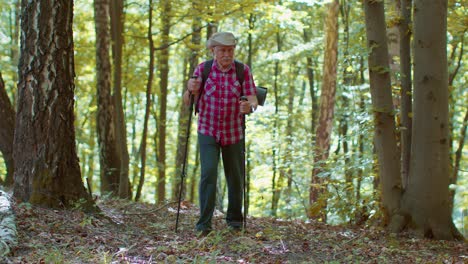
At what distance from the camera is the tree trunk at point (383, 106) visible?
6793 millimetres

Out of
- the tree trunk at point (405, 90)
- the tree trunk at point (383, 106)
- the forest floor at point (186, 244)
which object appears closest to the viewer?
the forest floor at point (186, 244)

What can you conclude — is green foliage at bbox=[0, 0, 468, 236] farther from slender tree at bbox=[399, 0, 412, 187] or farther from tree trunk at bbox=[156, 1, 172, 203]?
tree trunk at bbox=[156, 1, 172, 203]

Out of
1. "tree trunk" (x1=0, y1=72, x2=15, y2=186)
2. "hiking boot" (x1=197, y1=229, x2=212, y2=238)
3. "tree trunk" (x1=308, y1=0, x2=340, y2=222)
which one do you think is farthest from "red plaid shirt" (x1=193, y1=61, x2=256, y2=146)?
"tree trunk" (x1=308, y1=0, x2=340, y2=222)

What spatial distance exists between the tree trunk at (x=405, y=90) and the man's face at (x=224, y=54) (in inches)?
99.1

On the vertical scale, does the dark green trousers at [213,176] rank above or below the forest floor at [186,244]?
above

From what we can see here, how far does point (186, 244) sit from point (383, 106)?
3.19m

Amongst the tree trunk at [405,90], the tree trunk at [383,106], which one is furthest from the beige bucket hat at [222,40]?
the tree trunk at [405,90]

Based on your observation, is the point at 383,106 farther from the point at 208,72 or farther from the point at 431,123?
the point at 208,72

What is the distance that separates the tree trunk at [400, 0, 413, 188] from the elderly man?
7.63 feet

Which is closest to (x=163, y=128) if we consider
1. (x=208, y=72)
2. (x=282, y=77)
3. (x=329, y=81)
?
(x=329, y=81)

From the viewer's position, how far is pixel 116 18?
8.67 metres

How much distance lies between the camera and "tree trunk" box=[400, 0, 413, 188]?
7.11 meters

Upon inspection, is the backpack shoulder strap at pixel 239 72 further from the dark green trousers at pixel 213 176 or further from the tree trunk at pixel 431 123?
the tree trunk at pixel 431 123

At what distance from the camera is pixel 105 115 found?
10617 mm
